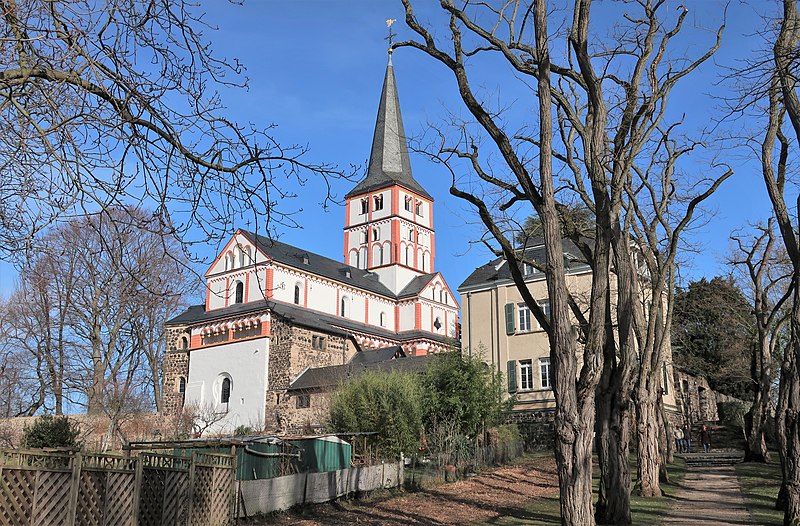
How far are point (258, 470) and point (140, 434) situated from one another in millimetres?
27703

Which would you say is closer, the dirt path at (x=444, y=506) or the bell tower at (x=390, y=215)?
the dirt path at (x=444, y=506)

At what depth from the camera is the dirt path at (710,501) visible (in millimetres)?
14094

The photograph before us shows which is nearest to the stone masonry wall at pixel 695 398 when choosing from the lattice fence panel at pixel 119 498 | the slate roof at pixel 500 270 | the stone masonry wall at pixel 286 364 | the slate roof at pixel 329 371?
the slate roof at pixel 500 270

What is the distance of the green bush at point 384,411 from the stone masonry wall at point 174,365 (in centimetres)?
3147

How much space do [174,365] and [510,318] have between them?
27.6 m

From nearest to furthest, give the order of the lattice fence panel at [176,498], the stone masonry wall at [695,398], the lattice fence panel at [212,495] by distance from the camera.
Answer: the lattice fence panel at [176,498]
the lattice fence panel at [212,495]
the stone masonry wall at [695,398]

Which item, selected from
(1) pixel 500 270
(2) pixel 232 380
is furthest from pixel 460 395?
(2) pixel 232 380

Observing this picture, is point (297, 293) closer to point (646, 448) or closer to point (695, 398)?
point (695, 398)

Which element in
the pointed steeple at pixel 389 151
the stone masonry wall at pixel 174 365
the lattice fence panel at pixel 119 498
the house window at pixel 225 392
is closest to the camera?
the lattice fence panel at pixel 119 498

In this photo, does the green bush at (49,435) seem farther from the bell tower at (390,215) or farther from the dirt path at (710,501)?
the bell tower at (390,215)

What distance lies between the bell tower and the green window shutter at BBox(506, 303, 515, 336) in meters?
24.2

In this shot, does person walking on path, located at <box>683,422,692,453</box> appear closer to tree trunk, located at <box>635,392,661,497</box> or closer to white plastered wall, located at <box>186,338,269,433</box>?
tree trunk, located at <box>635,392,661,497</box>

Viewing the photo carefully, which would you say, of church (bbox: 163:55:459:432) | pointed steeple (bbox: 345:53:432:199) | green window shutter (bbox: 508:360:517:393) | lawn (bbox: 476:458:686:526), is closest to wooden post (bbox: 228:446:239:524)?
lawn (bbox: 476:458:686:526)

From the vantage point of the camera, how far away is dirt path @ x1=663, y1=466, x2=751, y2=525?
46.2ft
